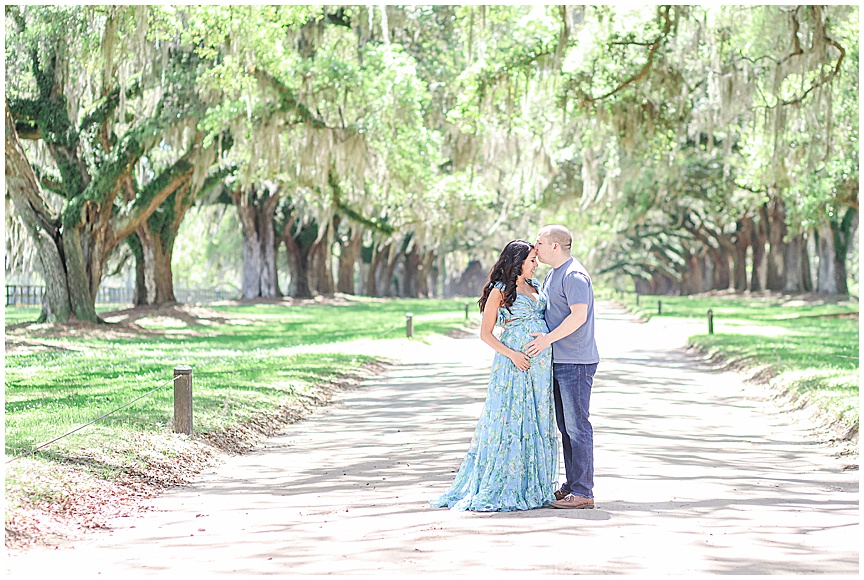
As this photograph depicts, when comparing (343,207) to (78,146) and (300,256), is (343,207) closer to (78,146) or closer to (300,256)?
(78,146)

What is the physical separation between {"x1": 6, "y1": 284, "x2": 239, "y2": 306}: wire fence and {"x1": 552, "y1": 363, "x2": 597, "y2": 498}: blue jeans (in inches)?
1382

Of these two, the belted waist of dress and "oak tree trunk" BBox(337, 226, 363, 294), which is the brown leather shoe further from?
"oak tree trunk" BBox(337, 226, 363, 294)

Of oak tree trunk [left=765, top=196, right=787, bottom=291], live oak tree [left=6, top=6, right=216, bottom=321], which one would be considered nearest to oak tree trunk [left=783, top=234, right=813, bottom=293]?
oak tree trunk [left=765, top=196, right=787, bottom=291]

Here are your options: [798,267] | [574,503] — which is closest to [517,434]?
[574,503]

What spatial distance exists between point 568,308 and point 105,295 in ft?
199

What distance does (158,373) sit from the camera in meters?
16.9

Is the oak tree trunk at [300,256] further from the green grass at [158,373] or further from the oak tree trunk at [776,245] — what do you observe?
the green grass at [158,373]

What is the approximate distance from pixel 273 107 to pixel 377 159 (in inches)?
305

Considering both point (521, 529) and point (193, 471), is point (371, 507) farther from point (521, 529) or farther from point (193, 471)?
point (193, 471)

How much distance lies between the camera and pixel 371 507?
8055 mm

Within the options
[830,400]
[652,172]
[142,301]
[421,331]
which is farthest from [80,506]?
[652,172]

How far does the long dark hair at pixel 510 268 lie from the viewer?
7.85 metres

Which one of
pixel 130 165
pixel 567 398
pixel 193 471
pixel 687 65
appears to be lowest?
pixel 193 471

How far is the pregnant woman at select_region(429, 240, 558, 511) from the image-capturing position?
784 cm
